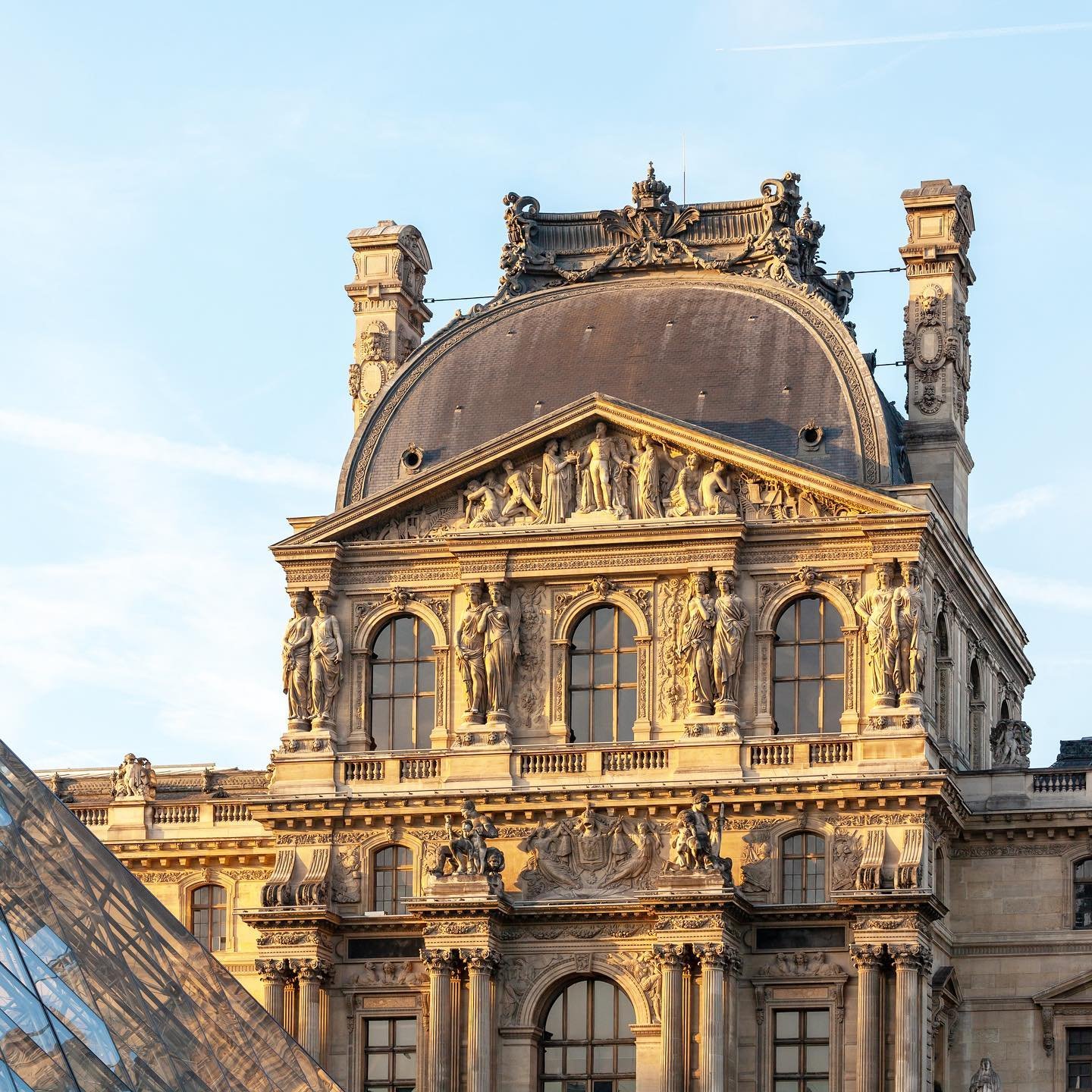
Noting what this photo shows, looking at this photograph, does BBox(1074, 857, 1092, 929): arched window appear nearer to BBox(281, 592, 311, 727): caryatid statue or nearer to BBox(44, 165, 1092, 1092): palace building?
BBox(44, 165, 1092, 1092): palace building

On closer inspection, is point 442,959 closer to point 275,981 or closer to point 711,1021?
point 275,981

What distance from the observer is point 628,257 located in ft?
223

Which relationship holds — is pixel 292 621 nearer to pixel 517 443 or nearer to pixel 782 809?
pixel 517 443

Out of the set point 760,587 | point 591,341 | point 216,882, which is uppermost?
point 591,341

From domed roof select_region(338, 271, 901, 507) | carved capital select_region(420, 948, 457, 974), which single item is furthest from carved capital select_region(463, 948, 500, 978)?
domed roof select_region(338, 271, 901, 507)

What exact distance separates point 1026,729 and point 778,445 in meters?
9.64

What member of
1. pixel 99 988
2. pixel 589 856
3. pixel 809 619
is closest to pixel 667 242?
pixel 809 619

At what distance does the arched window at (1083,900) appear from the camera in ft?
208

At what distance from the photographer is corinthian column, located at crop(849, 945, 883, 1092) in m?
60.5

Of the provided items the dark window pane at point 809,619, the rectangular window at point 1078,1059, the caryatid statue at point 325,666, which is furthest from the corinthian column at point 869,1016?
the caryatid statue at point 325,666

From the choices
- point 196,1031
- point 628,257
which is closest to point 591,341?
point 628,257

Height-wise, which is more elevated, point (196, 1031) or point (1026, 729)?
point (1026, 729)

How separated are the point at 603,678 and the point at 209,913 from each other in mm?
9179

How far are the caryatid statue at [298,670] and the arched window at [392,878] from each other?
280 centimetres
